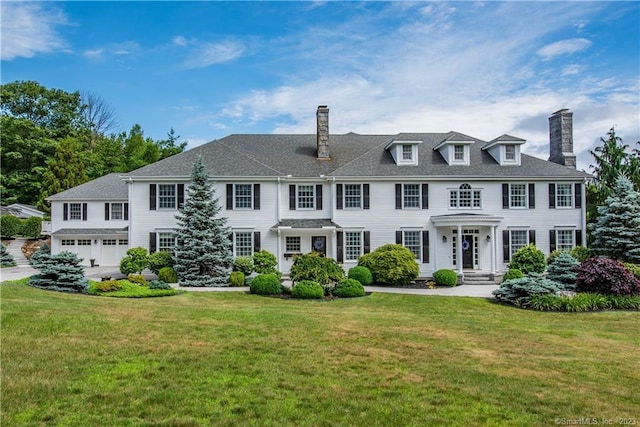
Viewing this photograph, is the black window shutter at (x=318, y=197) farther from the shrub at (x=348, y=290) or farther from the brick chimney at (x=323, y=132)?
the shrub at (x=348, y=290)

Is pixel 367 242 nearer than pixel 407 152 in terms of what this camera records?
Yes

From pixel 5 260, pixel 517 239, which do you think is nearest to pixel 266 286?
pixel 517 239

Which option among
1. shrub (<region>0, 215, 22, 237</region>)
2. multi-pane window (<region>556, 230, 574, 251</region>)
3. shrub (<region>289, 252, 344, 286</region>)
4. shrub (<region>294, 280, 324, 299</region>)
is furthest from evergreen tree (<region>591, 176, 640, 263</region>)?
shrub (<region>0, 215, 22, 237</region>)

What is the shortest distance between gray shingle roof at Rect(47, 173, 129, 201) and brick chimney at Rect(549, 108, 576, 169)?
27267mm

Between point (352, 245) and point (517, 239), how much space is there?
8822mm

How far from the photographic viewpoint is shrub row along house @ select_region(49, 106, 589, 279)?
22.9m

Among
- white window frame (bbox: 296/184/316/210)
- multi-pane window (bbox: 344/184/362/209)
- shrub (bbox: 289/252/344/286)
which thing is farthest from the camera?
white window frame (bbox: 296/184/316/210)

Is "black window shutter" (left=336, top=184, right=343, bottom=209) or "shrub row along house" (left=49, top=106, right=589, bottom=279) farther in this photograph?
"black window shutter" (left=336, top=184, right=343, bottom=209)

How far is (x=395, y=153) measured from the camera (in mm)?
24734

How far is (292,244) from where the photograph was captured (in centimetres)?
2325

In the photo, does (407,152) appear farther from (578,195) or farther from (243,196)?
(578,195)

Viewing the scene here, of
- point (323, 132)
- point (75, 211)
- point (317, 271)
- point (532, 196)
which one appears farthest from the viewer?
point (75, 211)

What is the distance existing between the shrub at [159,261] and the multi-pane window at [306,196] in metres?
7.03

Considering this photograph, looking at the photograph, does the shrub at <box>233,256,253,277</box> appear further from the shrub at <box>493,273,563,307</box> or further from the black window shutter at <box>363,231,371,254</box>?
the shrub at <box>493,273,563,307</box>
